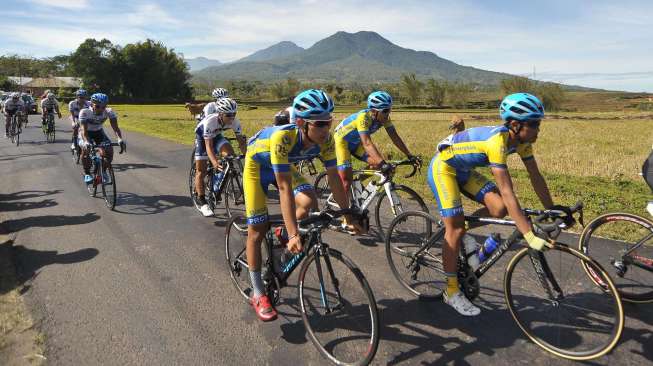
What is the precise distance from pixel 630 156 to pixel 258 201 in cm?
1904

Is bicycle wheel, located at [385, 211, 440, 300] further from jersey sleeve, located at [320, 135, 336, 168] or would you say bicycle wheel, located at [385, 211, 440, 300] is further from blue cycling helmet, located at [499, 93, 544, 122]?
blue cycling helmet, located at [499, 93, 544, 122]

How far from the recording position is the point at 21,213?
8.07 metres

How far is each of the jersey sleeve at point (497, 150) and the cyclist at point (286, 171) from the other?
1381 mm

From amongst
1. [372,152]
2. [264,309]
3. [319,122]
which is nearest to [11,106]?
[372,152]

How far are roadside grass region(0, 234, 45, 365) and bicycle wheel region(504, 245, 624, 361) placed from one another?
442 cm

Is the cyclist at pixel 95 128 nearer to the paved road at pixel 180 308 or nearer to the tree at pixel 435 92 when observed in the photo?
the paved road at pixel 180 308

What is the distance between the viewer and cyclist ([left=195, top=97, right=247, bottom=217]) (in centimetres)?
719

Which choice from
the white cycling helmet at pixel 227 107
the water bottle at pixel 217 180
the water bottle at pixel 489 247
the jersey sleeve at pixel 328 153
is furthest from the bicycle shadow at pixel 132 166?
the water bottle at pixel 489 247

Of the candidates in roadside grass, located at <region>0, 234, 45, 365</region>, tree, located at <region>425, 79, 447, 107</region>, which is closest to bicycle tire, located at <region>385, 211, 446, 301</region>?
roadside grass, located at <region>0, 234, 45, 365</region>

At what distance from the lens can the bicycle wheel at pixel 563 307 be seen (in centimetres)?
348

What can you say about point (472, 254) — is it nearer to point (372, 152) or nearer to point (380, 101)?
point (372, 152)

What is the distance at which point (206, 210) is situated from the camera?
7820mm

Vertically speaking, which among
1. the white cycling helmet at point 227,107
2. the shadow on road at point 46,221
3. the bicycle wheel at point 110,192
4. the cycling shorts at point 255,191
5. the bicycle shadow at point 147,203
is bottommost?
the shadow on road at point 46,221

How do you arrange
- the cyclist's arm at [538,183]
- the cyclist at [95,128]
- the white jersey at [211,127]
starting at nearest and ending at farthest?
1. the cyclist's arm at [538,183]
2. the white jersey at [211,127]
3. the cyclist at [95,128]
